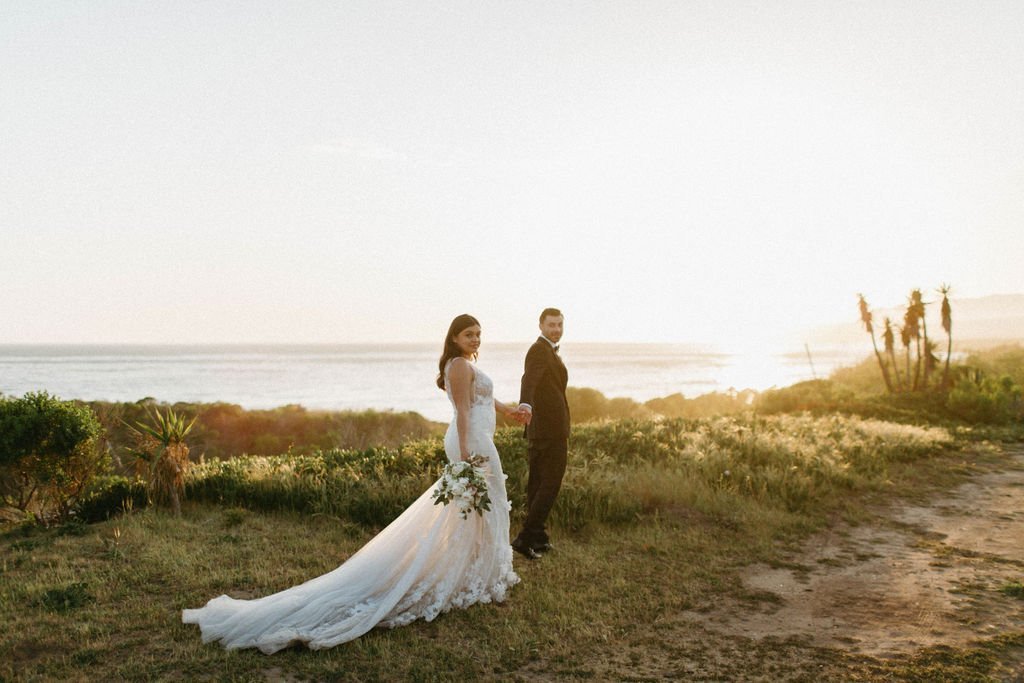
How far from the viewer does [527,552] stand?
Result: 6.84m

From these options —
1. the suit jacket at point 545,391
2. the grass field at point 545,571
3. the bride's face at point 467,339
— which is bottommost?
the grass field at point 545,571

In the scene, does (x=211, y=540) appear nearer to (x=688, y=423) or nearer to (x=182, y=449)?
(x=182, y=449)

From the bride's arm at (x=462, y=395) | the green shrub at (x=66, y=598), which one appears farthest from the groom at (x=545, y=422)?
the green shrub at (x=66, y=598)

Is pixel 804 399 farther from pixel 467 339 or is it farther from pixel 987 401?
pixel 467 339

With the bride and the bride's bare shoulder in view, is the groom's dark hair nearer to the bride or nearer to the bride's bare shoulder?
the bride

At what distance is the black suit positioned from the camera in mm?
6715

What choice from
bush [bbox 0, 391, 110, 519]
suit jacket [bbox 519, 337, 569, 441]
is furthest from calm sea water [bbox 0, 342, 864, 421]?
suit jacket [bbox 519, 337, 569, 441]

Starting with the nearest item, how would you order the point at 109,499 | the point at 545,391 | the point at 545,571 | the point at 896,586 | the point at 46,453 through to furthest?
1. the point at 896,586
2. the point at 545,571
3. the point at 545,391
4. the point at 46,453
5. the point at 109,499

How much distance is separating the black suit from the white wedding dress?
864 mm

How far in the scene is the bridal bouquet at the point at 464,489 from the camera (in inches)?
213

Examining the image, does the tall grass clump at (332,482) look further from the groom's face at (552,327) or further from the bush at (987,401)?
the bush at (987,401)

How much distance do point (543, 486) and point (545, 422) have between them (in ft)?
2.12

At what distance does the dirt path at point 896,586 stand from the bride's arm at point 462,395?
2329 mm

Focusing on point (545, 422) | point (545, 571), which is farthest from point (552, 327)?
point (545, 571)
